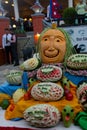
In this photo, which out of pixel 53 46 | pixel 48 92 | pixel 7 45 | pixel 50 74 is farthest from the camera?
pixel 7 45

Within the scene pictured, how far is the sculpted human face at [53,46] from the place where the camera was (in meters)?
3.05

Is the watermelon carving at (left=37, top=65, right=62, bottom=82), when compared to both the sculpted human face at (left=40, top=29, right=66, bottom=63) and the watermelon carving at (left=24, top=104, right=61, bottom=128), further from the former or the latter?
the watermelon carving at (left=24, top=104, right=61, bottom=128)

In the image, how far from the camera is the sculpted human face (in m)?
3.05

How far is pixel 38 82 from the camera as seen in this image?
2945 millimetres

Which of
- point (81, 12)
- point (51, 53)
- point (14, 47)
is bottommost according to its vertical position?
point (14, 47)

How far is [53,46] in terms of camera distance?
304 centimetres

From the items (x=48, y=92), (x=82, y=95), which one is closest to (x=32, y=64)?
(x=48, y=92)

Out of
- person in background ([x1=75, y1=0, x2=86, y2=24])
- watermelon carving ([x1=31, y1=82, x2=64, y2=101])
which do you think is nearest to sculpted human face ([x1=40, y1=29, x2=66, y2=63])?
watermelon carving ([x1=31, y1=82, x2=64, y2=101])

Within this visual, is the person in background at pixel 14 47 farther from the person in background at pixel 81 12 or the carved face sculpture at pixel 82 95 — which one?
the carved face sculpture at pixel 82 95

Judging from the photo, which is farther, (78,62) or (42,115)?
(78,62)

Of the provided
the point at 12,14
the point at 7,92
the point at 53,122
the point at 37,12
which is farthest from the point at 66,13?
the point at 12,14

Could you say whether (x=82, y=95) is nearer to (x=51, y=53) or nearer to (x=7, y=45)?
(x=51, y=53)

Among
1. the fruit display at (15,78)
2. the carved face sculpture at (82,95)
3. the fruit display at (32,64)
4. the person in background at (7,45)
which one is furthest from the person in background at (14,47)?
the carved face sculpture at (82,95)

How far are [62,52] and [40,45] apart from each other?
0.90ft
